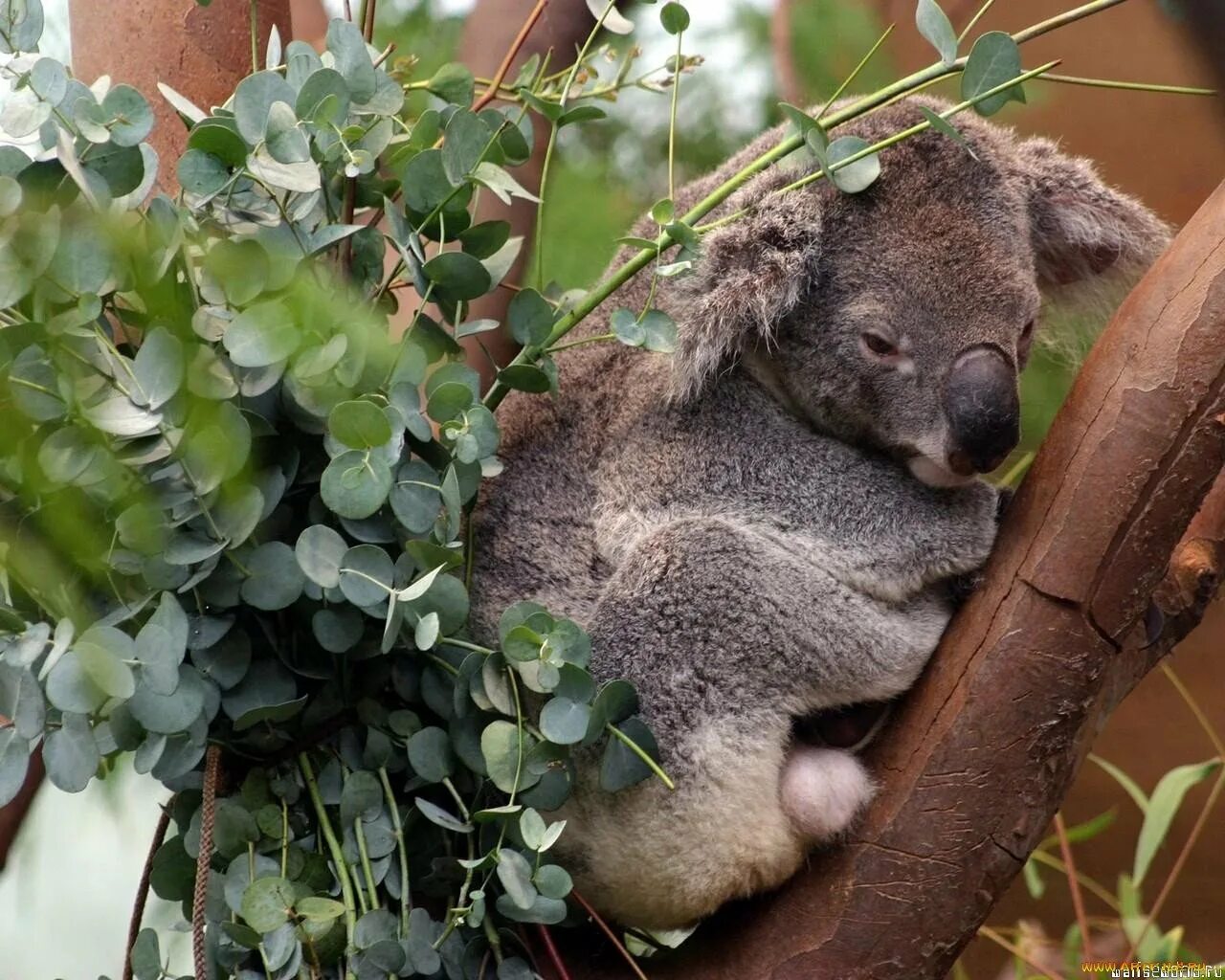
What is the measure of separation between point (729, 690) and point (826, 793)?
0.22 meters

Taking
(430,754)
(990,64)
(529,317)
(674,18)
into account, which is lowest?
(430,754)

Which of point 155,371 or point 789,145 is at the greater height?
point 789,145

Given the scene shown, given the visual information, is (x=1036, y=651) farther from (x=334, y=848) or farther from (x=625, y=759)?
(x=334, y=848)

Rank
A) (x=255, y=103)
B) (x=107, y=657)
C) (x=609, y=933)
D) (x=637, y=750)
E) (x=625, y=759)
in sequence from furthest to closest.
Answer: (x=609, y=933)
(x=625, y=759)
(x=637, y=750)
(x=255, y=103)
(x=107, y=657)

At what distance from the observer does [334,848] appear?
1.65m

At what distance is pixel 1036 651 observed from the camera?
70.6 inches

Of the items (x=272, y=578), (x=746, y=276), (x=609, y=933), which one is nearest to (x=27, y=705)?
(x=272, y=578)

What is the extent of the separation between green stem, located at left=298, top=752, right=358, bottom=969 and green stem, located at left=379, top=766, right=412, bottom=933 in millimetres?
65

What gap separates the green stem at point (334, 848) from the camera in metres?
1.61

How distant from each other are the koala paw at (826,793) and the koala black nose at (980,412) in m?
0.52

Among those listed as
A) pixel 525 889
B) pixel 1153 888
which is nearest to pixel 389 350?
pixel 525 889

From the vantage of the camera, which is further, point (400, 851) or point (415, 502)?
point (400, 851)

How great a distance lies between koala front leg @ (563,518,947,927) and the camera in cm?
193

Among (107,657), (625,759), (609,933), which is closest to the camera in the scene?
(107,657)
